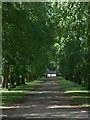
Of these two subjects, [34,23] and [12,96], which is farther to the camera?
[12,96]

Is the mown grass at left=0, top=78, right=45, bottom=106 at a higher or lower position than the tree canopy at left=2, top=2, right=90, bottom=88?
lower

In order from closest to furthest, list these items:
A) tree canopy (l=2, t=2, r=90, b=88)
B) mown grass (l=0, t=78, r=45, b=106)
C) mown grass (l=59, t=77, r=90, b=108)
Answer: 1. tree canopy (l=2, t=2, r=90, b=88)
2. mown grass (l=59, t=77, r=90, b=108)
3. mown grass (l=0, t=78, r=45, b=106)

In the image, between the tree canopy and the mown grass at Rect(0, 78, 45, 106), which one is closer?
the tree canopy

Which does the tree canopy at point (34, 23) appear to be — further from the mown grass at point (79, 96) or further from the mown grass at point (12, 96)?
the mown grass at point (79, 96)

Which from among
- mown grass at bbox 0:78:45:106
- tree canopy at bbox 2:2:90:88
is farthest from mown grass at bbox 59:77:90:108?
tree canopy at bbox 2:2:90:88

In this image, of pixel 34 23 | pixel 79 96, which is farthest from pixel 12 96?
pixel 34 23

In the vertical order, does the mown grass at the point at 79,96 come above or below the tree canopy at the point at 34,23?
below

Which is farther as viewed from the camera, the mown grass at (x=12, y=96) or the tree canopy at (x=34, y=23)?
the mown grass at (x=12, y=96)

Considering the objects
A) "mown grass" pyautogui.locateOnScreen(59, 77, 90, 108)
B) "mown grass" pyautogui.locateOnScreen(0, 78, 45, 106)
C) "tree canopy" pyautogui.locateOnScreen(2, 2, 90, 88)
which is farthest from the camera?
Result: "mown grass" pyautogui.locateOnScreen(0, 78, 45, 106)

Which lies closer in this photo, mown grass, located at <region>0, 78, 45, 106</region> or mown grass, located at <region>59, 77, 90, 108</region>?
mown grass, located at <region>59, 77, 90, 108</region>

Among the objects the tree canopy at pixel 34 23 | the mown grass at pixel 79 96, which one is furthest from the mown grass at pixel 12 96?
the mown grass at pixel 79 96

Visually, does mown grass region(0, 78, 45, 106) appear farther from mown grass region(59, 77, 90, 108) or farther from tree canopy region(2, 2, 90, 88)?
mown grass region(59, 77, 90, 108)

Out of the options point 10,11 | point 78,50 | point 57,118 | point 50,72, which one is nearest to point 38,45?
point 10,11

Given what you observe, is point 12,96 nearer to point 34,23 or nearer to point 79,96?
point 79,96
